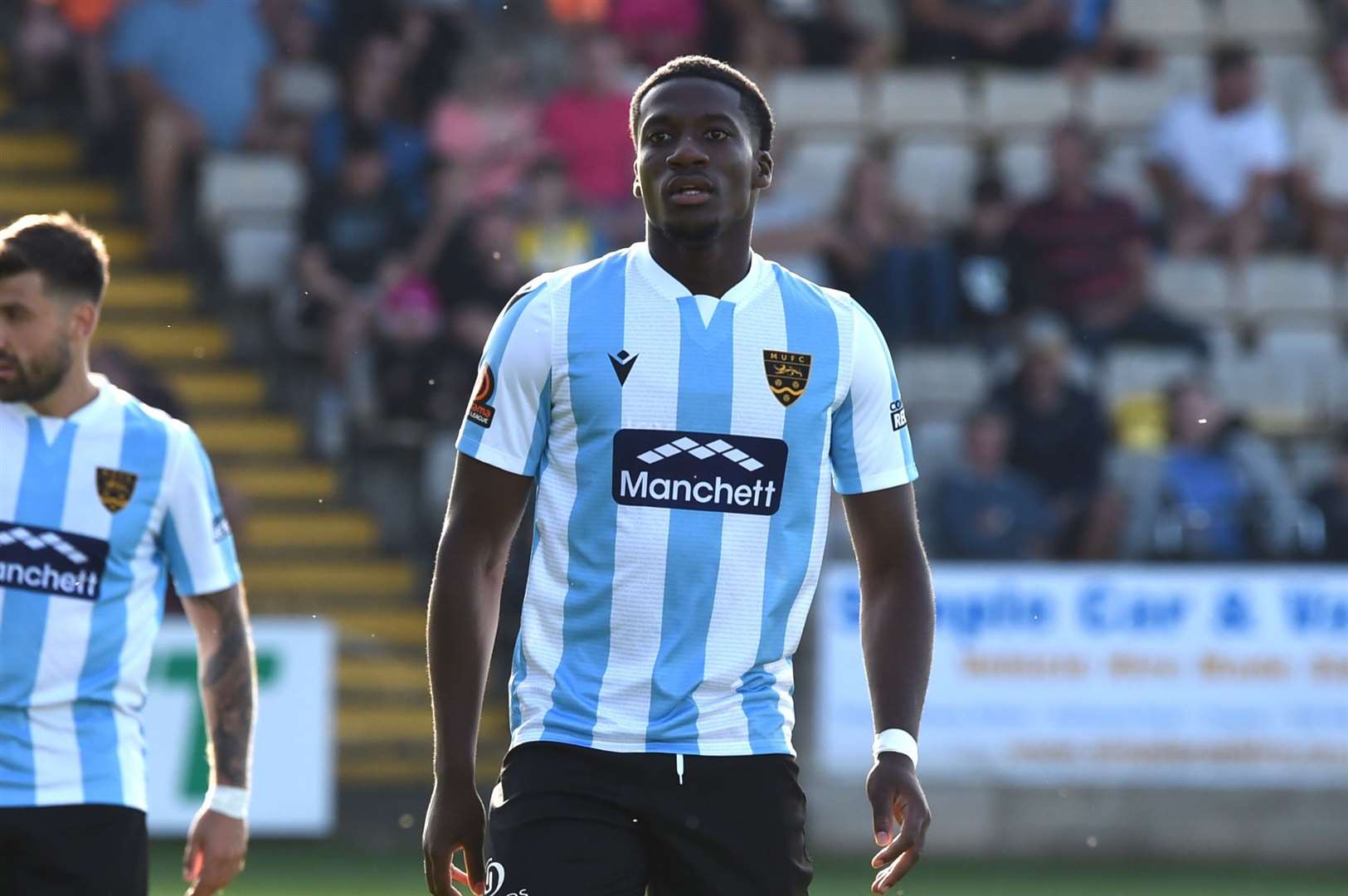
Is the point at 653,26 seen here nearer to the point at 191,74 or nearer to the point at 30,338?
the point at 191,74

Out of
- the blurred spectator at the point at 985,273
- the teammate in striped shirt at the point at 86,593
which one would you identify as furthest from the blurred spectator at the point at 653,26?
the teammate in striped shirt at the point at 86,593

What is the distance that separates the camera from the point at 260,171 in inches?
504

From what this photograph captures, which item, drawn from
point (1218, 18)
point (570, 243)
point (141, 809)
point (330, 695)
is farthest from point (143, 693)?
point (1218, 18)

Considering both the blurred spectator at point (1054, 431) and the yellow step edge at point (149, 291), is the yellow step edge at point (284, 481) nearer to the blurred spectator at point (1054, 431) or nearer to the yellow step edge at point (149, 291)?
the yellow step edge at point (149, 291)

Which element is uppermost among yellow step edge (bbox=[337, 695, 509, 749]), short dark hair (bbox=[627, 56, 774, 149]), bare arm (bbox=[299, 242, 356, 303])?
bare arm (bbox=[299, 242, 356, 303])

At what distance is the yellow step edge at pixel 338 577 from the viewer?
12039 millimetres

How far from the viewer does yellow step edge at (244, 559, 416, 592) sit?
39.5ft

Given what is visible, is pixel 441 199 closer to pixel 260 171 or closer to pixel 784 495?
pixel 260 171

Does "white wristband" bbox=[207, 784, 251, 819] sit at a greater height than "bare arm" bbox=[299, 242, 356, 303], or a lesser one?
lesser

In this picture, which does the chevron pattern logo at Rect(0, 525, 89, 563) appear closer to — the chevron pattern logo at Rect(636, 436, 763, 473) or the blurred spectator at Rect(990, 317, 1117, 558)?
the chevron pattern logo at Rect(636, 436, 763, 473)

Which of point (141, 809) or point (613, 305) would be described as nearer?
point (613, 305)

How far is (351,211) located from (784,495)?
8.37 metres

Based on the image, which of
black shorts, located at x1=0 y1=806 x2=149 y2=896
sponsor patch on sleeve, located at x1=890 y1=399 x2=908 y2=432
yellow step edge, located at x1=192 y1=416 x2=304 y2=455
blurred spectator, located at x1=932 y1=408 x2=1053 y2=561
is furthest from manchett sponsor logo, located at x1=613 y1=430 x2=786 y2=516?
yellow step edge, located at x1=192 y1=416 x2=304 y2=455

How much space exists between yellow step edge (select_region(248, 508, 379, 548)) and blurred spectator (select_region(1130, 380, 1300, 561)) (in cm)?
396
